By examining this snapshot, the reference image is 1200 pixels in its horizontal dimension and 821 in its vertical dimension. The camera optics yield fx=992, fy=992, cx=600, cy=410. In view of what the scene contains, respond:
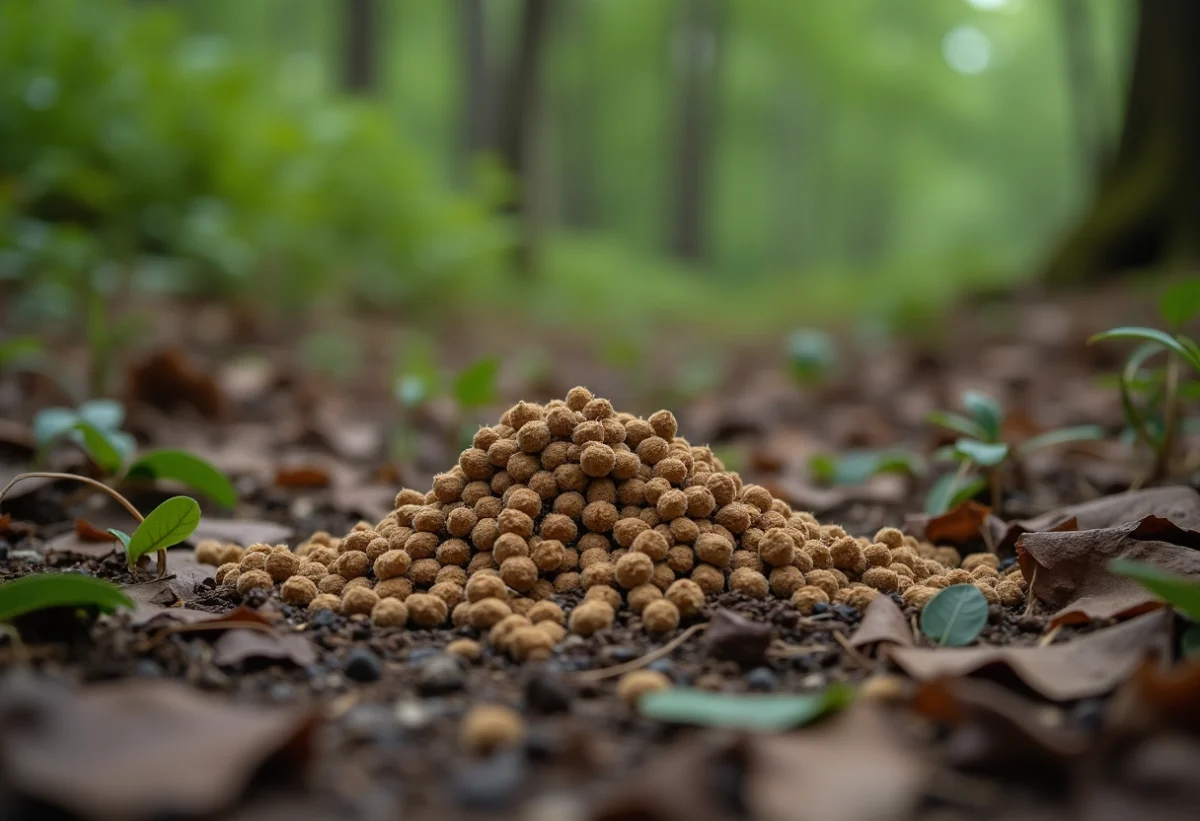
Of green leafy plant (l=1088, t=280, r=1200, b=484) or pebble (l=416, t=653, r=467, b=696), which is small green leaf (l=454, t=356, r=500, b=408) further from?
green leafy plant (l=1088, t=280, r=1200, b=484)

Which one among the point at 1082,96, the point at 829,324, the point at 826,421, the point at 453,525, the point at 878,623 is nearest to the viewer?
the point at 878,623

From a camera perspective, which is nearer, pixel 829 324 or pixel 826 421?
pixel 826 421

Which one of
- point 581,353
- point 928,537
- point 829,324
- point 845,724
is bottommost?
point 845,724

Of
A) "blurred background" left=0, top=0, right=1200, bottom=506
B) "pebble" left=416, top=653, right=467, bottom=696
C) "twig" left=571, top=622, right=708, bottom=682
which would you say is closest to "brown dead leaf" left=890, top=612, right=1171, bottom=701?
"twig" left=571, top=622, right=708, bottom=682

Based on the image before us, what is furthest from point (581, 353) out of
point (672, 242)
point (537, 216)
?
point (672, 242)

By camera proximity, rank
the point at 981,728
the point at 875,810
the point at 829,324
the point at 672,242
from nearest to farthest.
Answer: the point at 875,810, the point at 981,728, the point at 829,324, the point at 672,242

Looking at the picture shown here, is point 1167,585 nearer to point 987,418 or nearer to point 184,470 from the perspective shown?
point 987,418

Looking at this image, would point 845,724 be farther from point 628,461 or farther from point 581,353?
point 581,353
